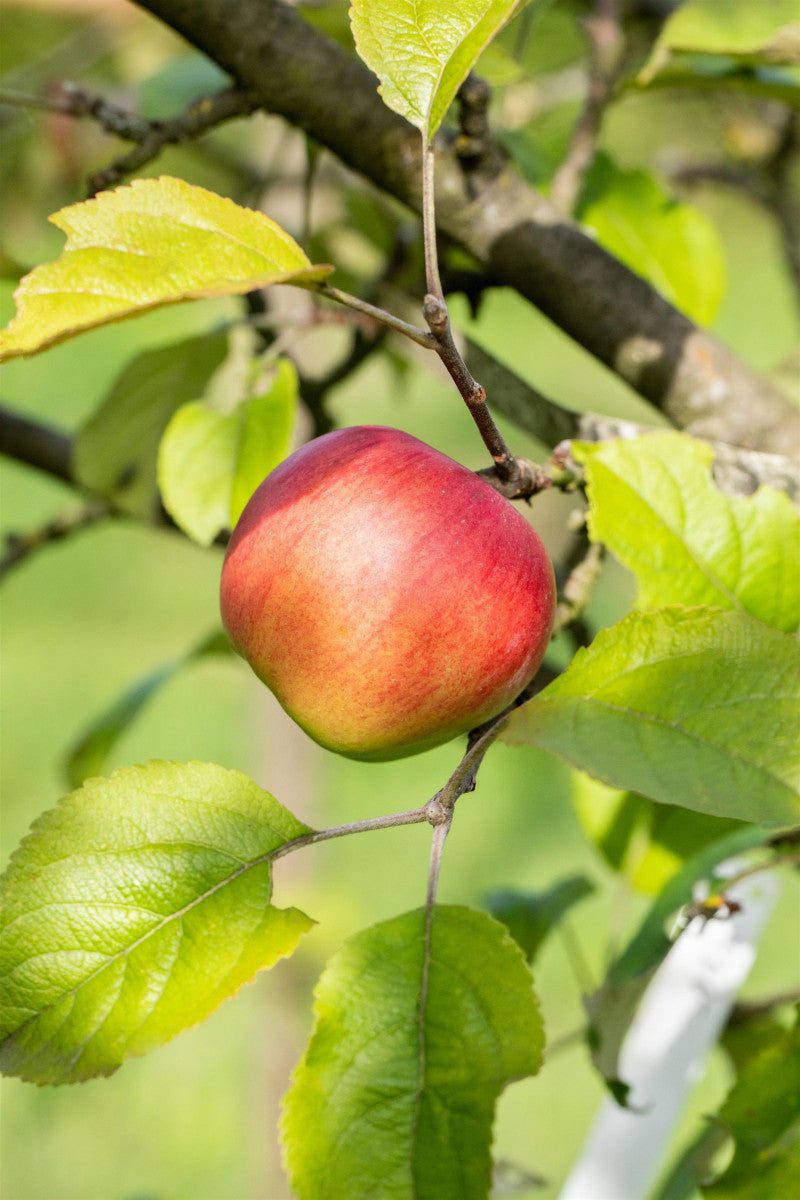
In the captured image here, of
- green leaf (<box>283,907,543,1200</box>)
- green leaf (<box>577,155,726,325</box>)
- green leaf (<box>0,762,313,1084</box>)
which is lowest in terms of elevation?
green leaf (<box>283,907,543,1200</box>)

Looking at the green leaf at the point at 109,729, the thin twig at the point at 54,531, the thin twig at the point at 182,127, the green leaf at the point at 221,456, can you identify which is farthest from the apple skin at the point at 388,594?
the thin twig at the point at 54,531

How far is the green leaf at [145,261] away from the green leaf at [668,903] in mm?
393

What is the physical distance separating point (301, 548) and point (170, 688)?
2.64 m

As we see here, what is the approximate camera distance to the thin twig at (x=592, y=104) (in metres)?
0.75

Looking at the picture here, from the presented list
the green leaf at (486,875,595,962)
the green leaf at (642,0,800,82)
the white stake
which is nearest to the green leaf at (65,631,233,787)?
the green leaf at (486,875,595,962)

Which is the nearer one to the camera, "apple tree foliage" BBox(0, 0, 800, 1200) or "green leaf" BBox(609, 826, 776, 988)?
"apple tree foliage" BBox(0, 0, 800, 1200)

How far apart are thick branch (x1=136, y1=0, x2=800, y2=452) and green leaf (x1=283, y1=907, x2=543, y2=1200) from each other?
37cm

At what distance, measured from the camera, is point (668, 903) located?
1.95 feet

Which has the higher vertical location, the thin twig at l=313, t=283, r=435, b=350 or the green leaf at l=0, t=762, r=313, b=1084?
the thin twig at l=313, t=283, r=435, b=350

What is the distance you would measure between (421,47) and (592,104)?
1.47 ft

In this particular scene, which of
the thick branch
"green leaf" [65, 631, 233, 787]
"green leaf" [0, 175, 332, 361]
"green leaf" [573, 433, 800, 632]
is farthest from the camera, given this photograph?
"green leaf" [65, 631, 233, 787]

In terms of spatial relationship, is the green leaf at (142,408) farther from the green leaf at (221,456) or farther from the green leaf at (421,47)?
the green leaf at (421,47)

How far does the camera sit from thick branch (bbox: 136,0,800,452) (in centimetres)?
58

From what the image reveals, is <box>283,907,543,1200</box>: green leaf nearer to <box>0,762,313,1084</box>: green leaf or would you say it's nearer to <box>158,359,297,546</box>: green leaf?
<box>0,762,313,1084</box>: green leaf
